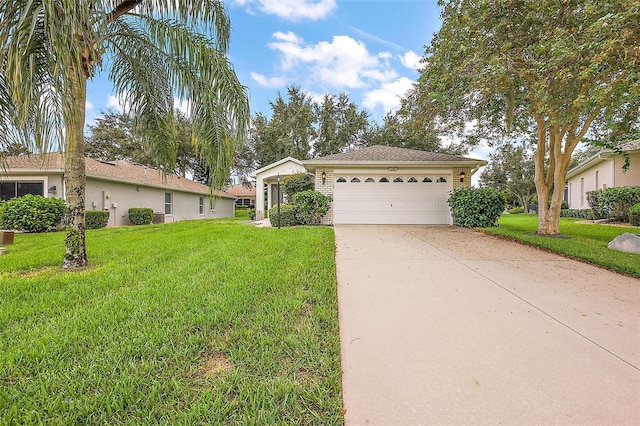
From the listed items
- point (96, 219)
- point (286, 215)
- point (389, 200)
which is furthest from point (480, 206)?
point (96, 219)

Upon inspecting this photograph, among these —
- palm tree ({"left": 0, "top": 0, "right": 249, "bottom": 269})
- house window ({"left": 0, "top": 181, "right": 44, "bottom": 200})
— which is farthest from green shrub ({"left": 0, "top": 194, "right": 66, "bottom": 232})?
palm tree ({"left": 0, "top": 0, "right": 249, "bottom": 269})

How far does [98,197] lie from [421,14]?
13.9m

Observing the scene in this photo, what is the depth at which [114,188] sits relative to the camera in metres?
12.7

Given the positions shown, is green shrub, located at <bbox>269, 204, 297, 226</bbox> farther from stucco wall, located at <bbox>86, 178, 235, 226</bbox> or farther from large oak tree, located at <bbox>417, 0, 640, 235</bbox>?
large oak tree, located at <bbox>417, 0, 640, 235</bbox>

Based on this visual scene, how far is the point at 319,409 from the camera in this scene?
1.63 metres

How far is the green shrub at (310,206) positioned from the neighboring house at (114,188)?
9.68ft

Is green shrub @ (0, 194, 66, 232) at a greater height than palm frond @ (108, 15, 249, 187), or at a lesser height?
lesser

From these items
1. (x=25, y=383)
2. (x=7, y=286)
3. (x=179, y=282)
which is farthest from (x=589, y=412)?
(x=7, y=286)

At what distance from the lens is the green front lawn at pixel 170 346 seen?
1592mm

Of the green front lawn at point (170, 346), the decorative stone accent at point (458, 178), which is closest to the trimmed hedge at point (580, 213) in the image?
the decorative stone accent at point (458, 178)

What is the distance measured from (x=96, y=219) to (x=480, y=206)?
46.8ft

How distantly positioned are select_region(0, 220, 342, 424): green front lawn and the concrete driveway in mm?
310

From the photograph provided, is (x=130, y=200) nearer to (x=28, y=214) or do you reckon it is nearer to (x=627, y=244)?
(x=28, y=214)

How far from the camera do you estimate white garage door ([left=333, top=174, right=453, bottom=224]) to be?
1108cm
